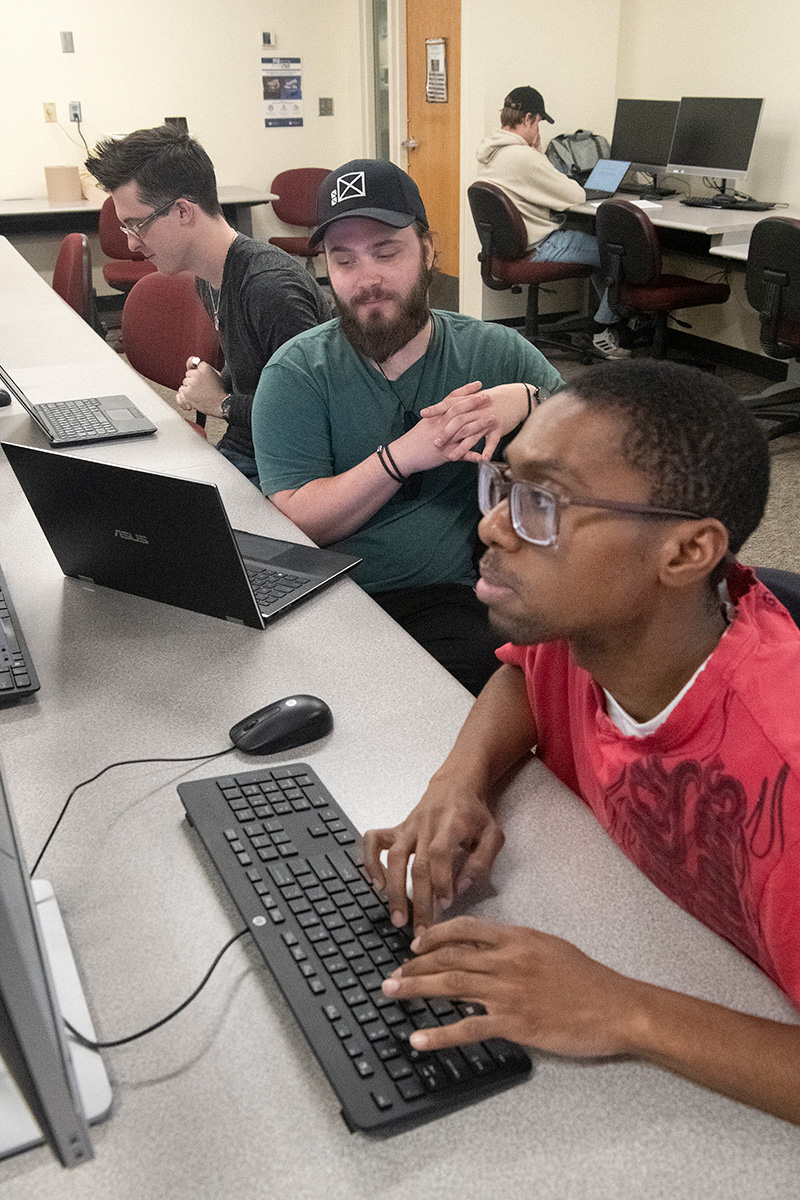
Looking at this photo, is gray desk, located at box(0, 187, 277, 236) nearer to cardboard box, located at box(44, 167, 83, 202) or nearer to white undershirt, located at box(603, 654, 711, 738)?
cardboard box, located at box(44, 167, 83, 202)

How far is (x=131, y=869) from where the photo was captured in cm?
95

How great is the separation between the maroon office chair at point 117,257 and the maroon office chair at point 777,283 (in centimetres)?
322

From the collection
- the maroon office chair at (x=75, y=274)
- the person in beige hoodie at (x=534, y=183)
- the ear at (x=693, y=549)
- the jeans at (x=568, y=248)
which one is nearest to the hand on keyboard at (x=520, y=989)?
the ear at (x=693, y=549)

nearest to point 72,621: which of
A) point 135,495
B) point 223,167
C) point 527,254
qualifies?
point 135,495

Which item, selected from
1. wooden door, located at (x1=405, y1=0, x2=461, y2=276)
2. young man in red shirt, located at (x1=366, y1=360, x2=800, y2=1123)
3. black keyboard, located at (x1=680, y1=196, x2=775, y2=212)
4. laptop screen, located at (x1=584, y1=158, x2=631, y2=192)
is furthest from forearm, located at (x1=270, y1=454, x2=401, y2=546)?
wooden door, located at (x1=405, y1=0, x2=461, y2=276)

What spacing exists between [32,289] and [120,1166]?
351cm

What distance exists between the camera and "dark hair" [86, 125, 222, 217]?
234cm

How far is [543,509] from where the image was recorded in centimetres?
92

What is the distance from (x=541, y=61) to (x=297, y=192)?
183cm

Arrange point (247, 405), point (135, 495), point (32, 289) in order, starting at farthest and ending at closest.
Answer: point (32, 289), point (247, 405), point (135, 495)

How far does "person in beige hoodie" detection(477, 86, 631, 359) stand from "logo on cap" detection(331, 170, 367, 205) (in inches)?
135

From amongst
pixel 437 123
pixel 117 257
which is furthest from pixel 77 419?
pixel 437 123

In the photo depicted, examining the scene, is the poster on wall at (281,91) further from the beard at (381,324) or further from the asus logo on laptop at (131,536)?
the asus logo on laptop at (131,536)

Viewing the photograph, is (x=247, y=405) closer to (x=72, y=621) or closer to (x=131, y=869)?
(x=72, y=621)
